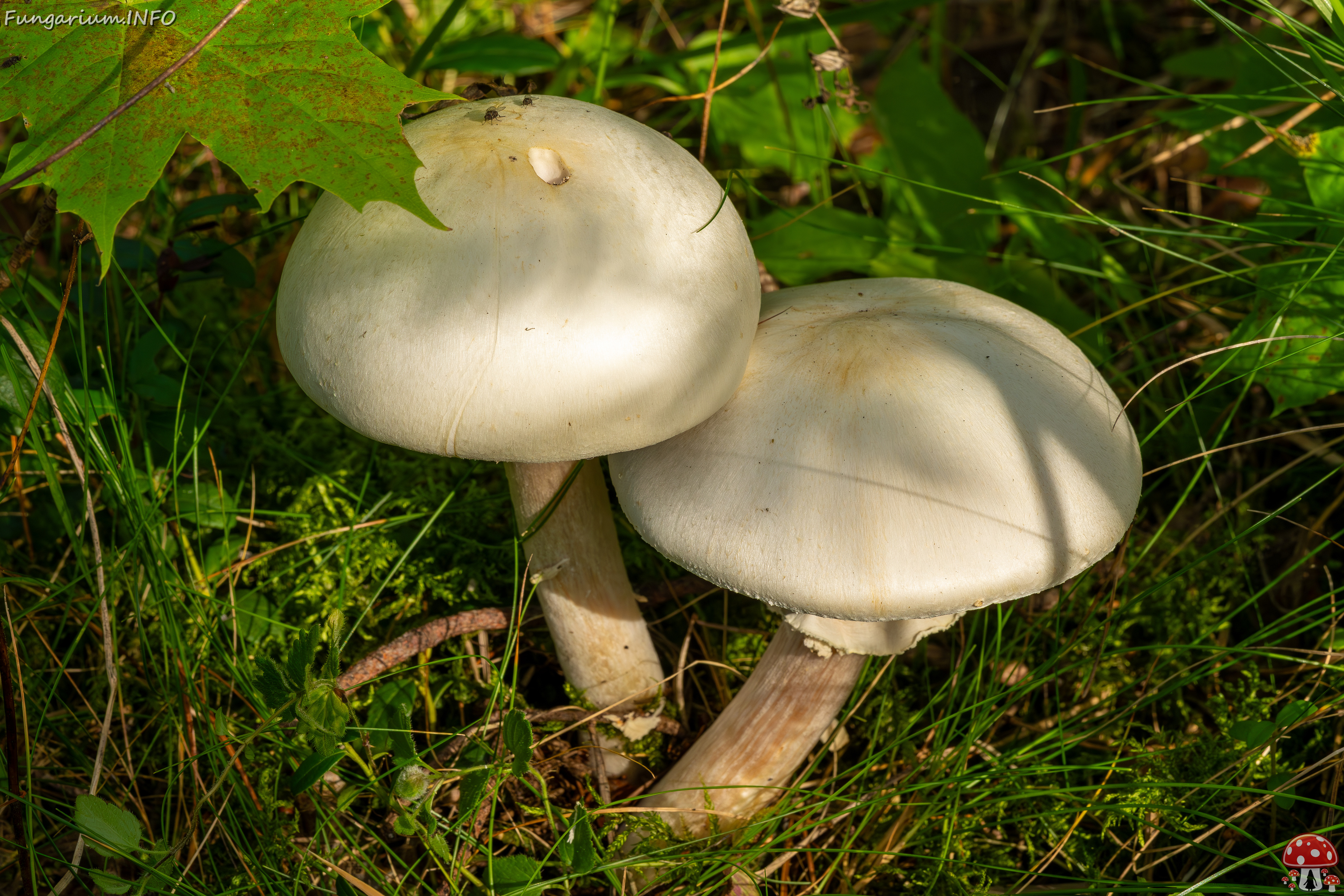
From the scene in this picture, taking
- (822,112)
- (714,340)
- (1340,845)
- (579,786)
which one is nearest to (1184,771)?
(1340,845)

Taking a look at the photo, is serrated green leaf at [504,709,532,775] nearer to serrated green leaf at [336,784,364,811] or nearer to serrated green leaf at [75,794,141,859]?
serrated green leaf at [336,784,364,811]

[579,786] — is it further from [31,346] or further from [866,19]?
[866,19]

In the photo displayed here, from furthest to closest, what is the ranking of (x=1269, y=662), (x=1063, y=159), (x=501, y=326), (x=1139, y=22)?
(x=1139, y=22), (x=1063, y=159), (x=1269, y=662), (x=501, y=326)

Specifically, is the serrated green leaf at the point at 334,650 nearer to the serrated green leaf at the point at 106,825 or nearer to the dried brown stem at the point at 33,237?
the serrated green leaf at the point at 106,825

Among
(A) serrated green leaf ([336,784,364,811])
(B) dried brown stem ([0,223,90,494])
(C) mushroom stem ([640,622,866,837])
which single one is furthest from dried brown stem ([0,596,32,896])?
(C) mushroom stem ([640,622,866,837])

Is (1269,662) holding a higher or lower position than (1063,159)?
lower

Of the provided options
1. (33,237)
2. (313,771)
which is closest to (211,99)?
(33,237)

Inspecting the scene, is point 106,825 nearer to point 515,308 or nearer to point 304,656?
point 304,656
